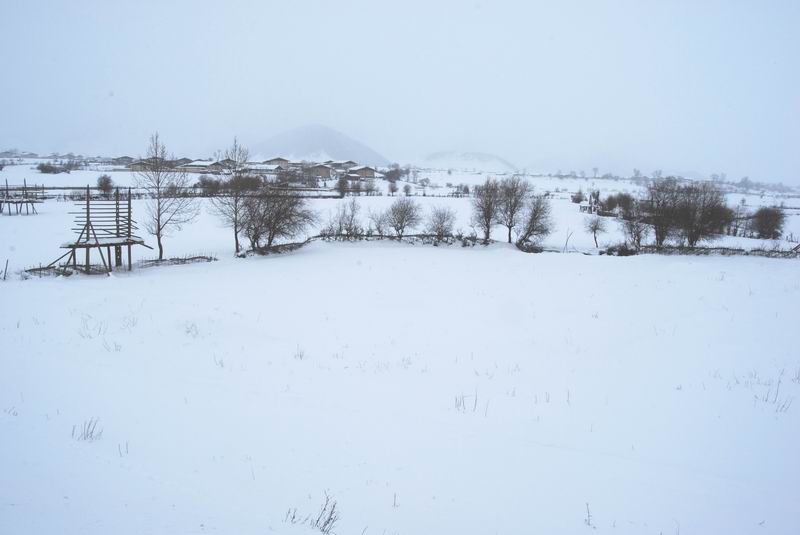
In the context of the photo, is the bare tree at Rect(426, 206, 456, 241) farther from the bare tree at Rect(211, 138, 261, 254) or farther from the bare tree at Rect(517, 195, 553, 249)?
the bare tree at Rect(211, 138, 261, 254)

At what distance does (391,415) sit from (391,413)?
86 mm

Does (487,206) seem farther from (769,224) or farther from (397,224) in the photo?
(769,224)

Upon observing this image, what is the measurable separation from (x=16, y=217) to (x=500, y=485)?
50831 mm

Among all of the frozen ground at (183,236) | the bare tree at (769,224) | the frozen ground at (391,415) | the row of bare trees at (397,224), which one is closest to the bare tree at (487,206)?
the row of bare trees at (397,224)

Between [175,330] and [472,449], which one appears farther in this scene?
[175,330]

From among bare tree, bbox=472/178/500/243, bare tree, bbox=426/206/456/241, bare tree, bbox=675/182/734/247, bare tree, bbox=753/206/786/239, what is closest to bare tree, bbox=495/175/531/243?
bare tree, bbox=472/178/500/243

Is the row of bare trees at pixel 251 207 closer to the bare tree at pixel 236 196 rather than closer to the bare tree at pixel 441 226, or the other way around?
the bare tree at pixel 236 196

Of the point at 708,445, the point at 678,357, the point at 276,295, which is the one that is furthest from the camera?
the point at 276,295

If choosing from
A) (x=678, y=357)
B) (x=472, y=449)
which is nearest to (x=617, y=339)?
(x=678, y=357)

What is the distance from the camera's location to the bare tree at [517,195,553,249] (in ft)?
126

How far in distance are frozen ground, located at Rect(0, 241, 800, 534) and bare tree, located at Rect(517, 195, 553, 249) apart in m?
22.3

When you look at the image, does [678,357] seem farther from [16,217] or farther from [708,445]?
[16,217]

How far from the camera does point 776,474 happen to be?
6453mm

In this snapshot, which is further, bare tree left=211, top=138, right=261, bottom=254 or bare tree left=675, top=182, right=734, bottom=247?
bare tree left=675, top=182, right=734, bottom=247
